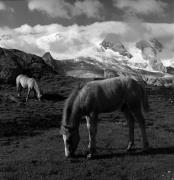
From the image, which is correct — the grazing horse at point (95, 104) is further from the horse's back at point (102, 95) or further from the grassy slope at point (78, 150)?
the grassy slope at point (78, 150)

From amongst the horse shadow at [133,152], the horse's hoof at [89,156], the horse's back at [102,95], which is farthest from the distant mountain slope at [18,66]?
the horse's hoof at [89,156]

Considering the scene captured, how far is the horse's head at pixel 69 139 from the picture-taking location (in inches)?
581

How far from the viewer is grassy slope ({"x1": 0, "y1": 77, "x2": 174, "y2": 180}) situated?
Result: 42.7 ft

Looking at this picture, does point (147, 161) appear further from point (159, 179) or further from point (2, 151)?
point (2, 151)

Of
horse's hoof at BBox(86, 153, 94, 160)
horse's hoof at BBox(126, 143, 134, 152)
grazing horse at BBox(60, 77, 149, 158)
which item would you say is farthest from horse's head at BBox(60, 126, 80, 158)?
horse's hoof at BBox(126, 143, 134, 152)

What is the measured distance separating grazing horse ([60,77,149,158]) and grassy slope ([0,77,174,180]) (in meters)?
0.79

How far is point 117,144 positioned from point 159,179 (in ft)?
16.9

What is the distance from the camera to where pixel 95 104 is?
15.3 m

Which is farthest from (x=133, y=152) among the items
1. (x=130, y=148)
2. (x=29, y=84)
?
(x=29, y=84)

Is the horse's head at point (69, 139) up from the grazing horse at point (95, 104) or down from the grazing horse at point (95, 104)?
down

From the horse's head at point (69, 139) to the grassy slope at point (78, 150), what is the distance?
1.20ft

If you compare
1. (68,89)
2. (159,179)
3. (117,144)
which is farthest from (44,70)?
(159,179)

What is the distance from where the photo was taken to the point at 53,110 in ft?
97.3

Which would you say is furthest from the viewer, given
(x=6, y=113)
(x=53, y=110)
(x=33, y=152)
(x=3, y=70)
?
(x=3, y=70)
